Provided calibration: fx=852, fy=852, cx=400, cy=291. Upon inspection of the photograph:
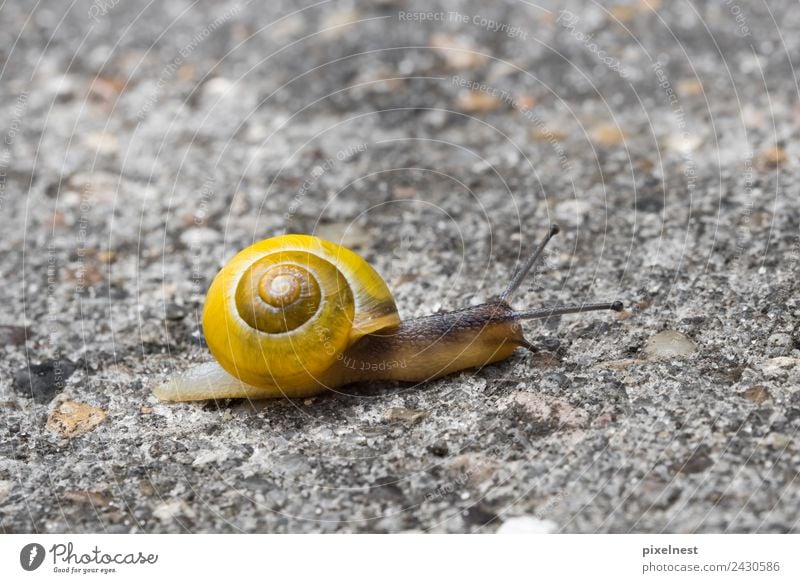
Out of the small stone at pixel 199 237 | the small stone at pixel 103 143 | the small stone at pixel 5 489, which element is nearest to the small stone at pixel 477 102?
the small stone at pixel 199 237

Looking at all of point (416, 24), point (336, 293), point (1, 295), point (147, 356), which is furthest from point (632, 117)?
point (1, 295)

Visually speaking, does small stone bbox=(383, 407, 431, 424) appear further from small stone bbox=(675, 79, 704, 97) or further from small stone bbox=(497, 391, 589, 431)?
small stone bbox=(675, 79, 704, 97)

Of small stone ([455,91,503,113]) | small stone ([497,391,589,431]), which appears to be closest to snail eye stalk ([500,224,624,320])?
small stone ([497,391,589,431])

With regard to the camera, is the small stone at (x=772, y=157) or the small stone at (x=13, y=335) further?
the small stone at (x=772, y=157)

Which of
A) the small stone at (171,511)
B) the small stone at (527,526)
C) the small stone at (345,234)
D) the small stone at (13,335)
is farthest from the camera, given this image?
the small stone at (345,234)

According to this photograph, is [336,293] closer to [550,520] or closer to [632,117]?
[550,520]

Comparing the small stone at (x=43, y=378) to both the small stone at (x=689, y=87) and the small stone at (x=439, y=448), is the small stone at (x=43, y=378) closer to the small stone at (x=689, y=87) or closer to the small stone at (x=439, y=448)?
the small stone at (x=439, y=448)

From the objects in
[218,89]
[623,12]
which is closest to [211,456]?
[218,89]
